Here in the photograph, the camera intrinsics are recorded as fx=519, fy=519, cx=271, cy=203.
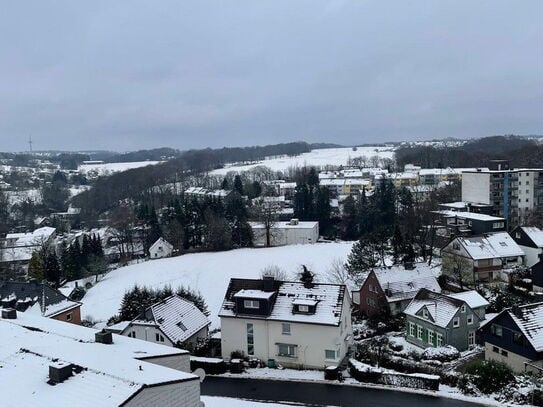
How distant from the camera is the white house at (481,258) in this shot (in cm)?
3691

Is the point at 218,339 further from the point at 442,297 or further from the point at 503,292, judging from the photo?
the point at 503,292

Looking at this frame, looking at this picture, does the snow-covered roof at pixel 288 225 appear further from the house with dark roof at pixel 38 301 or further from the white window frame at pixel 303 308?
the white window frame at pixel 303 308

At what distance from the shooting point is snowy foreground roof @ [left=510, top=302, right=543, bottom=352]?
21.2 m

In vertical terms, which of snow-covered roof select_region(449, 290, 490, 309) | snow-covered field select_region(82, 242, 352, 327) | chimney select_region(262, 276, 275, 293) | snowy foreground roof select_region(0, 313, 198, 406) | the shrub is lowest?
snow-covered field select_region(82, 242, 352, 327)

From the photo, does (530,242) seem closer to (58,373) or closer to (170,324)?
(170,324)

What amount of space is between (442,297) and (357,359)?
20.6 feet

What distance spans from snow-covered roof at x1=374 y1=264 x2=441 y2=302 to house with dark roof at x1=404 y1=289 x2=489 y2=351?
3.60 metres

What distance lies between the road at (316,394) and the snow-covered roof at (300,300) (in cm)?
319

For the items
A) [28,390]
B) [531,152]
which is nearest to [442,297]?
[28,390]

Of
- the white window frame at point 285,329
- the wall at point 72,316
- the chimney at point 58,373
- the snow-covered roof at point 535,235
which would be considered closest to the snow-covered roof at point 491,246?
the snow-covered roof at point 535,235

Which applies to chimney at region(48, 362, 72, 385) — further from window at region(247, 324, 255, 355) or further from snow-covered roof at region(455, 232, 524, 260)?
snow-covered roof at region(455, 232, 524, 260)

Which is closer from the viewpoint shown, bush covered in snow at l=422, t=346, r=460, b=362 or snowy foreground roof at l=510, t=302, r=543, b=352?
snowy foreground roof at l=510, t=302, r=543, b=352

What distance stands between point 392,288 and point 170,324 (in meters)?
13.5

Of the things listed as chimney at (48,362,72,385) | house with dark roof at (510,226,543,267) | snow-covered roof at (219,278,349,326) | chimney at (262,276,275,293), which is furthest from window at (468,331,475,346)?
chimney at (48,362,72,385)
